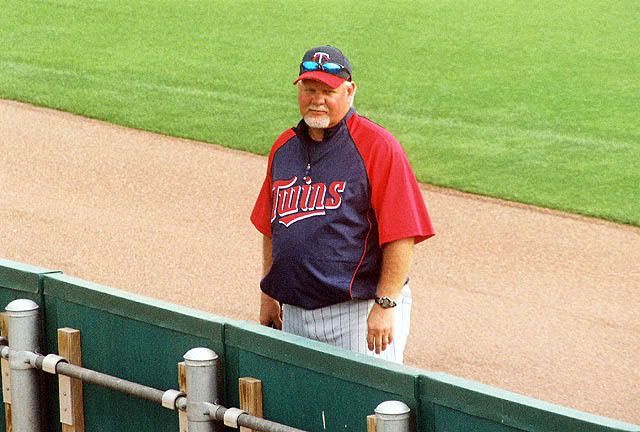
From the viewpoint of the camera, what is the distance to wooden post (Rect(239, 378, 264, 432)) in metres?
4.30

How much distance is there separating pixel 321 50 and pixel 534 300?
4697mm

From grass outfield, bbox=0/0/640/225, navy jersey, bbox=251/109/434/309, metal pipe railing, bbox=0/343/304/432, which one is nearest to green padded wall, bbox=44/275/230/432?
metal pipe railing, bbox=0/343/304/432

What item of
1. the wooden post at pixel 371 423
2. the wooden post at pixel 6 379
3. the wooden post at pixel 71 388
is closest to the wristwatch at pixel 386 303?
the wooden post at pixel 371 423

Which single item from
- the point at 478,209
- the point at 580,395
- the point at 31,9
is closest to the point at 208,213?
the point at 478,209

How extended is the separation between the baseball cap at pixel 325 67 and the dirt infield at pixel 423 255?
10.4ft

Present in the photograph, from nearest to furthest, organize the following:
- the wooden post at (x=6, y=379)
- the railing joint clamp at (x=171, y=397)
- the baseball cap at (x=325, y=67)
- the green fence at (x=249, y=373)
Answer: the green fence at (x=249, y=373), the railing joint clamp at (x=171, y=397), the baseball cap at (x=325, y=67), the wooden post at (x=6, y=379)

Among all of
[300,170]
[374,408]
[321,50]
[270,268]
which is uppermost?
[321,50]

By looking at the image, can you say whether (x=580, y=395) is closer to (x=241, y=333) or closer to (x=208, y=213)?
(x=241, y=333)

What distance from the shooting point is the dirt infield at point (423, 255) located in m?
7.82

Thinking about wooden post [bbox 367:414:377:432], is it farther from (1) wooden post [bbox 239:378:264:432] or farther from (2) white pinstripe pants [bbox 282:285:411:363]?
(2) white pinstripe pants [bbox 282:285:411:363]

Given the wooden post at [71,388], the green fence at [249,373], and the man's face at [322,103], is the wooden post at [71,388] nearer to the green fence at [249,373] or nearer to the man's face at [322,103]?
the green fence at [249,373]

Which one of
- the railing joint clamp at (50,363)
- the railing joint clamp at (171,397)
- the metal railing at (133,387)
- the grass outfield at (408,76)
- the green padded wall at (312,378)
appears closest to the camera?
the green padded wall at (312,378)

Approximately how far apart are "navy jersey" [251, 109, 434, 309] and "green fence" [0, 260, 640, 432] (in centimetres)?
37

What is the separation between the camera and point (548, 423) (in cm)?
342
